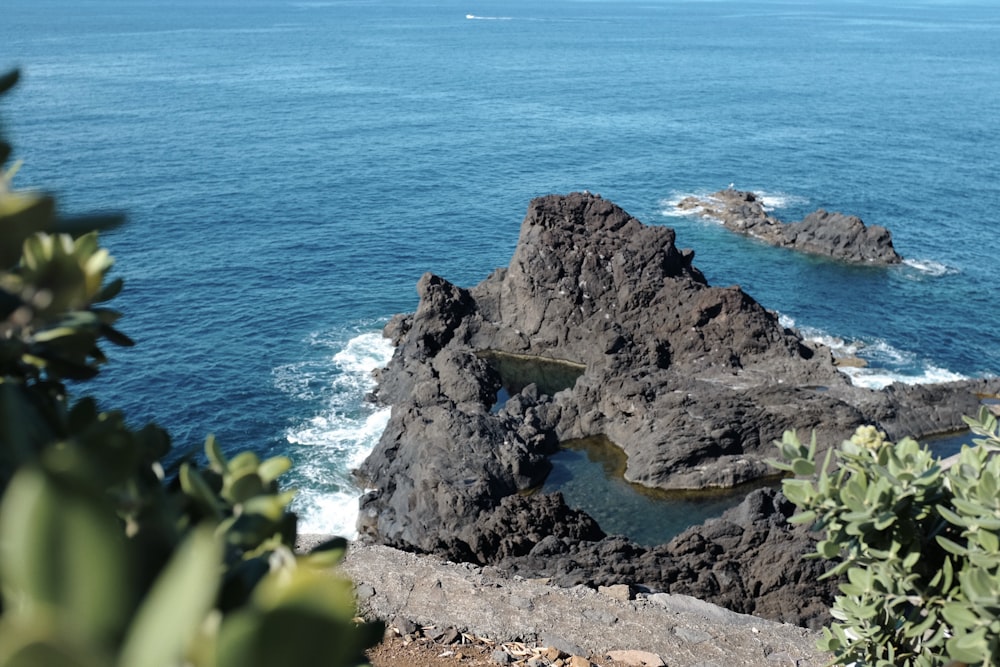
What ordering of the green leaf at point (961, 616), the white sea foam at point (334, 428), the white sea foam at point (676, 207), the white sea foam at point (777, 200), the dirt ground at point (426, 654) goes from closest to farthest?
1. the green leaf at point (961, 616)
2. the dirt ground at point (426, 654)
3. the white sea foam at point (334, 428)
4. the white sea foam at point (676, 207)
5. the white sea foam at point (777, 200)

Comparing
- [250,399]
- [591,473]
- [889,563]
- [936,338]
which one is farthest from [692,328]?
[889,563]

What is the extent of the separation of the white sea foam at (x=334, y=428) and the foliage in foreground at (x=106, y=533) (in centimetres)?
3044

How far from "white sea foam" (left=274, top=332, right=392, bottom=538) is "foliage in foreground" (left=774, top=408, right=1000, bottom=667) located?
2633 centimetres

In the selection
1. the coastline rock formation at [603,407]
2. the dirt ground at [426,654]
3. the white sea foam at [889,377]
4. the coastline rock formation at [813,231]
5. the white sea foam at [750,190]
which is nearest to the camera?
the dirt ground at [426,654]

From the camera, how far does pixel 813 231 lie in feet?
219

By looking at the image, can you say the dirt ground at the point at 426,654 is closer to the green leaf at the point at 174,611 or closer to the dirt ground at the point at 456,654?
the dirt ground at the point at 456,654

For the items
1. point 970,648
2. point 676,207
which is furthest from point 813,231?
point 970,648

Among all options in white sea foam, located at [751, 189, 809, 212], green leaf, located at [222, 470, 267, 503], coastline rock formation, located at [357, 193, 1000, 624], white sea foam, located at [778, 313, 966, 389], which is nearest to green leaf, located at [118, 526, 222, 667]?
green leaf, located at [222, 470, 267, 503]

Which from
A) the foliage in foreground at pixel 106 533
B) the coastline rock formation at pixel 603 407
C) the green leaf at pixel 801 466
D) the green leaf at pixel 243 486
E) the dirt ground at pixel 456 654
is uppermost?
the foliage in foreground at pixel 106 533

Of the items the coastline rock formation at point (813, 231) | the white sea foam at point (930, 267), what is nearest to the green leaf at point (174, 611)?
the white sea foam at point (930, 267)

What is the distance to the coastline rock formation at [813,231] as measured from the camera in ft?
207

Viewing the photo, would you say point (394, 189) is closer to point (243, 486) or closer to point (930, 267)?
point (930, 267)

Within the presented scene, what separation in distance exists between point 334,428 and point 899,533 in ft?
114

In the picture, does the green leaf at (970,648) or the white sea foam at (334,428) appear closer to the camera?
the green leaf at (970,648)
